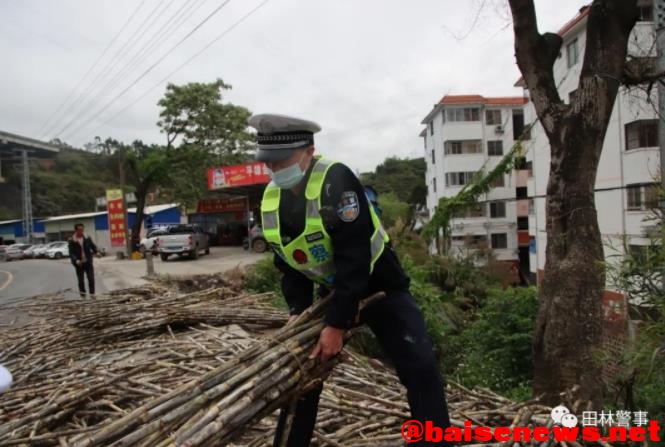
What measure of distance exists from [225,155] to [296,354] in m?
28.3

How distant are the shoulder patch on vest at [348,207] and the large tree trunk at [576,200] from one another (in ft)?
9.65

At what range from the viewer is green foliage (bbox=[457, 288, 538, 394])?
230 inches

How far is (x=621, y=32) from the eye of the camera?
4230mm

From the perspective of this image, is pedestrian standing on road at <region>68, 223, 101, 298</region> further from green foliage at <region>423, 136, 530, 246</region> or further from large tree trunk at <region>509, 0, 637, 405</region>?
green foliage at <region>423, 136, 530, 246</region>

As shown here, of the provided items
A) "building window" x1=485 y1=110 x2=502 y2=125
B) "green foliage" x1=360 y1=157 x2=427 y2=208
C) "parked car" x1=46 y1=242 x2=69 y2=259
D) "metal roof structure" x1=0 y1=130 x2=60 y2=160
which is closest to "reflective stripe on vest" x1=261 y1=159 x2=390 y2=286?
"building window" x1=485 y1=110 x2=502 y2=125

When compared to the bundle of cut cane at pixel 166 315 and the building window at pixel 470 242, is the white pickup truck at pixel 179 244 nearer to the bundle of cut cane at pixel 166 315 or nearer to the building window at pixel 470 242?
the building window at pixel 470 242

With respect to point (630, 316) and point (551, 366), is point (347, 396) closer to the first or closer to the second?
point (630, 316)

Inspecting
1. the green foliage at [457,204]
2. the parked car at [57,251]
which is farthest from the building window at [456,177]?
the parked car at [57,251]

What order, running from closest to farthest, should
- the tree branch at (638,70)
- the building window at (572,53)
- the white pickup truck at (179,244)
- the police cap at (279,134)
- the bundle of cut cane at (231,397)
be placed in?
the bundle of cut cane at (231,397) < the police cap at (279,134) < the tree branch at (638,70) < the white pickup truck at (179,244) < the building window at (572,53)

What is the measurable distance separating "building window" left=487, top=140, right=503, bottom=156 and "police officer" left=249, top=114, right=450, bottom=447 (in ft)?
115

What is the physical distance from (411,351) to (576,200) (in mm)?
2833

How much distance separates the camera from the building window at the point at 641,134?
56.1 feet

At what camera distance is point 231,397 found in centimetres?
199

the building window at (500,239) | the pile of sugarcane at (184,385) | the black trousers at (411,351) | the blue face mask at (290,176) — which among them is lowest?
the building window at (500,239)
